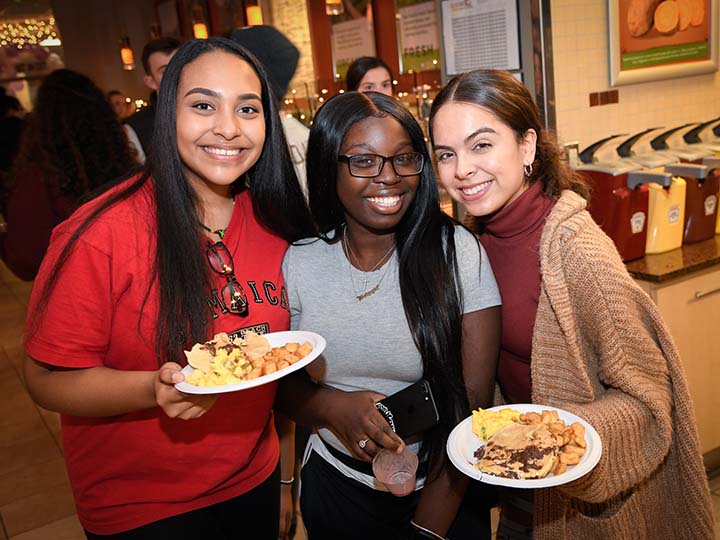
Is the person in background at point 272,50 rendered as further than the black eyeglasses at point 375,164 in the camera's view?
Yes

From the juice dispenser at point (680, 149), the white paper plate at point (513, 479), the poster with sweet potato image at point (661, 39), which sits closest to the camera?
the white paper plate at point (513, 479)

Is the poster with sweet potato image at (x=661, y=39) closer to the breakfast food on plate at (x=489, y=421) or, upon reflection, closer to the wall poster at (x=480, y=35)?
the wall poster at (x=480, y=35)

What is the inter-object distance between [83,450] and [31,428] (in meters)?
3.06

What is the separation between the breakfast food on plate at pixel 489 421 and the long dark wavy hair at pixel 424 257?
19 centimetres

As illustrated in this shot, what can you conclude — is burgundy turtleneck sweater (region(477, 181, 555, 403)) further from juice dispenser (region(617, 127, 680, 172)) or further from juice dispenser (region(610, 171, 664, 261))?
juice dispenser (region(617, 127, 680, 172))

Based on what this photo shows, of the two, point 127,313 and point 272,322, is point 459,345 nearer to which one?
point 272,322

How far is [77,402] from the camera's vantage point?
4.38ft

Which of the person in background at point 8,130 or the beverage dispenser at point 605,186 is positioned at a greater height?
the person in background at point 8,130

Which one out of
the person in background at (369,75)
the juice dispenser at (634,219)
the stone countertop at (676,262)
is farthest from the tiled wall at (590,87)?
the person in background at (369,75)

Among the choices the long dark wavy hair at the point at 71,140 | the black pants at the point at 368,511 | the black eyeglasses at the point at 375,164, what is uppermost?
the long dark wavy hair at the point at 71,140

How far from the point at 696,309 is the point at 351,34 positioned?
4568mm

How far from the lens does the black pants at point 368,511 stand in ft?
5.34

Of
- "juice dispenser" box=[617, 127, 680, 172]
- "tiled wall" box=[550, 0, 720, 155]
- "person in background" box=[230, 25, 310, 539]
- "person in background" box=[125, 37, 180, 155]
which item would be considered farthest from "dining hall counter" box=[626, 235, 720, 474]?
"person in background" box=[125, 37, 180, 155]

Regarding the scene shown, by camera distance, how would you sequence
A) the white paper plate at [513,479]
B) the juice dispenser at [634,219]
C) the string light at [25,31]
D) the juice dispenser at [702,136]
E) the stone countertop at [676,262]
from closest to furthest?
the white paper plate at [513,479] → the stone countertop at [676,262] → the juice dispenser at [634,219] → the juice dispenser at [702,136] → the string light at [25,31]
